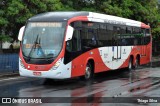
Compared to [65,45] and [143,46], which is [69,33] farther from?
[143,46]

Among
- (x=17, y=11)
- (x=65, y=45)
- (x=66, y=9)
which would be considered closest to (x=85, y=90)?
(x=65, y=45)

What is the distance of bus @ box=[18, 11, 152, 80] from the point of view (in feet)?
51.5

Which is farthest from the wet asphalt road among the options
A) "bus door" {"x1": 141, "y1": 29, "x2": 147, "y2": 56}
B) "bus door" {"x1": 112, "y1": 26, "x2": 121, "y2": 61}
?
"bus door" {"x1": 141, "y1": 29, "x2": 147, "y2": 56}

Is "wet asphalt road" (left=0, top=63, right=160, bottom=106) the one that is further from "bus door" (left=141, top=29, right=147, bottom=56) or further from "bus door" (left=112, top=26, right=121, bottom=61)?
"bus door" (left=141, top=29, right=147, bottom=56)

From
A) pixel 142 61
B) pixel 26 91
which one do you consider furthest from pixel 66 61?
pixel 142 61

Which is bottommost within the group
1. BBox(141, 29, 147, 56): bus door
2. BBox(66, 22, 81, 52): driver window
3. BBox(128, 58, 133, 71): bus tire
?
BBox(128, 58, 133, 71): bus tire

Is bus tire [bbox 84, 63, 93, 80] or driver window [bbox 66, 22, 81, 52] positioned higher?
driver window [bbox 66, 22, 81, 52]

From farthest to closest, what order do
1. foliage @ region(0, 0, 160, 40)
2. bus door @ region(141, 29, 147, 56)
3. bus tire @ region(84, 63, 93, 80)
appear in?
bus door @ region(141, 29, 147, 56) < foliage @ region(0, 0, 160, 40) < bus tire @ region(84, 63, 93, 80)

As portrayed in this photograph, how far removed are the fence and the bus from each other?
4251mm

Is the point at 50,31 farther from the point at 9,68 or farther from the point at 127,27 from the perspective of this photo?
the point at 127,27

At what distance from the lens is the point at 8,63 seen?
2100cm

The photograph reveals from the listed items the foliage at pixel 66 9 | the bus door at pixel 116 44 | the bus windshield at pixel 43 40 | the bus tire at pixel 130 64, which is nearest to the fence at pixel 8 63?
the foliage at pixel 66 9

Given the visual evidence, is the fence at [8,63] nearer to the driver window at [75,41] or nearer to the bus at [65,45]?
the bus at [65,45]

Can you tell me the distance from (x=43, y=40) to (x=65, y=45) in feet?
3.11
